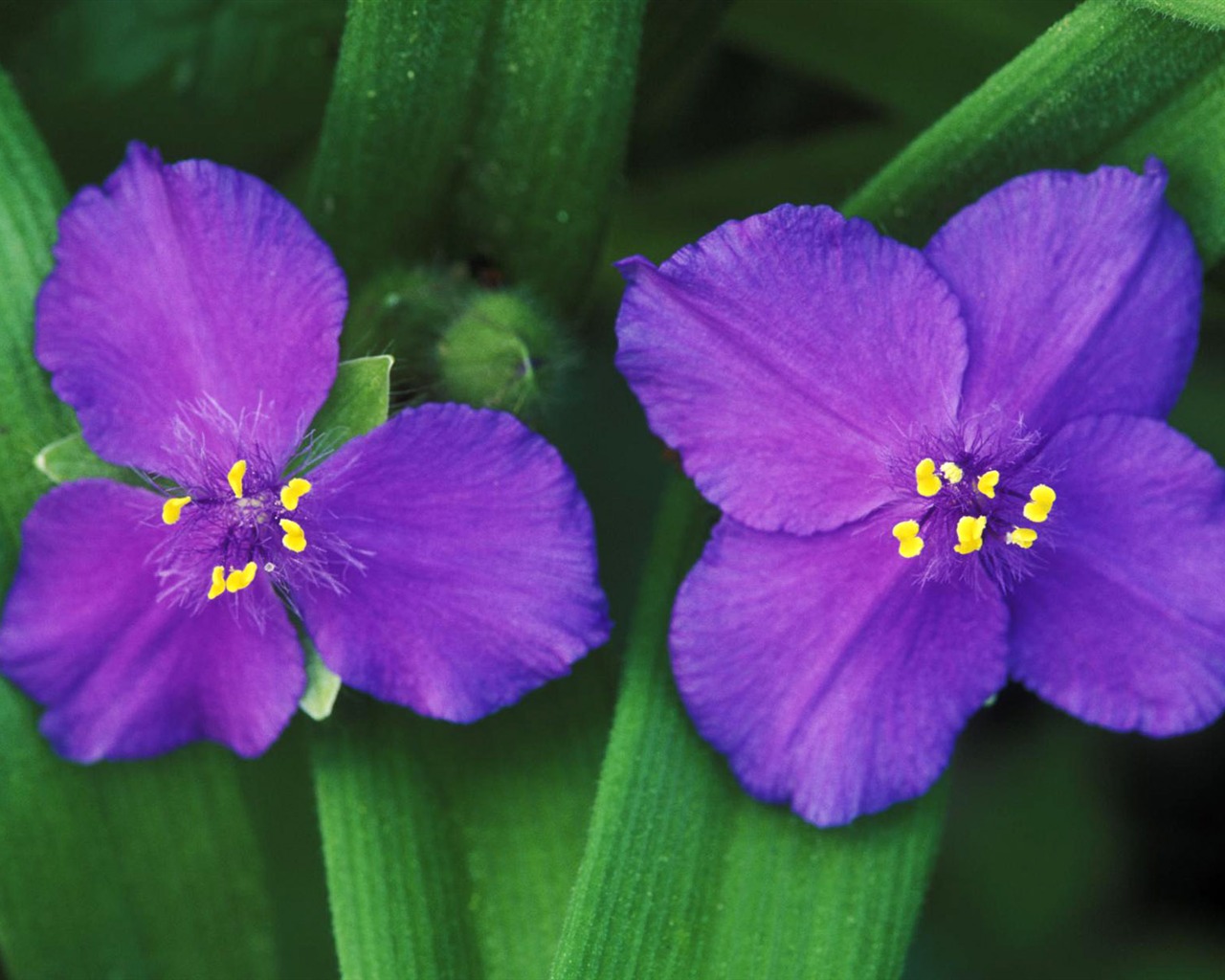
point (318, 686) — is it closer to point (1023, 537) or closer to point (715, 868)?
point (715, 868)

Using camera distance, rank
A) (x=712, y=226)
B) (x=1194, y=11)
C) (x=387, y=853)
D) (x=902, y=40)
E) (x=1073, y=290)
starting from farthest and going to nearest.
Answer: (x=712, y=226)
(x=902, y=40)
(x=387, y=853)
(x=1073, y=290)
(x=1194, y=11)

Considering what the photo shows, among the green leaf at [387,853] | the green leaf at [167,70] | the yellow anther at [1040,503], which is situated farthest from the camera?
the green leaf at [167,70]

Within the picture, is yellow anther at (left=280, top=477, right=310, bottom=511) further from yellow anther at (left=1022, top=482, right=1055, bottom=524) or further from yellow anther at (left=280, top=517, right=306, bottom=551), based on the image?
yellow anther at (left=1022, top=482, right=1055, bottom=524)

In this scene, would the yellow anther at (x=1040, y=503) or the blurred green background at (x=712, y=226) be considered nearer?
the yellow anther at (x=1040, y=503)

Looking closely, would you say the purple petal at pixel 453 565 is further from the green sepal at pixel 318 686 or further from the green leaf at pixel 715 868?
the green leaf at pixel 715 868

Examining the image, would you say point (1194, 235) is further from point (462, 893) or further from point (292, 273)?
point (462, 893)

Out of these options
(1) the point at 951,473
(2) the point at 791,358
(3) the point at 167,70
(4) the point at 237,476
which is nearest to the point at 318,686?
(4) the point at 237,476

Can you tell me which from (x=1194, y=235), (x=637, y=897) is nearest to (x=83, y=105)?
(x=637, y=897)

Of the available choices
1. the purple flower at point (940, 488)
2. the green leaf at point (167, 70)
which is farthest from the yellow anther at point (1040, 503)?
the green leaf at point (167, 70)
